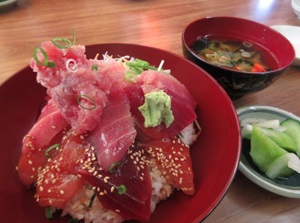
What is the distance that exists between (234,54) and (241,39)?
0.14 metres

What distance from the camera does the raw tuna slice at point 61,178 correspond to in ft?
3.35

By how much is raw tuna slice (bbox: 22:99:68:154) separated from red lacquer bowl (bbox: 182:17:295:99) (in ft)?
2.56

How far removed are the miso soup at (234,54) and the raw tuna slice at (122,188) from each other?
0.98 metres

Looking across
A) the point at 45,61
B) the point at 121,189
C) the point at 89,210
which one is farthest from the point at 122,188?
the point at 45,61

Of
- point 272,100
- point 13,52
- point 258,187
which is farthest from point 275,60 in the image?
point 13,52

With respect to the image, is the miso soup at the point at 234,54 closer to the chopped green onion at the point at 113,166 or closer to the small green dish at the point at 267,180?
the small green dish at the point at 267,180

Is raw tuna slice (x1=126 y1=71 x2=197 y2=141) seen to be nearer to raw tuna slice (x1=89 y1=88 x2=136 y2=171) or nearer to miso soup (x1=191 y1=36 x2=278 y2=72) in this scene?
raw tuna slice (x1=89 y1=88 x2=136 y2=171)

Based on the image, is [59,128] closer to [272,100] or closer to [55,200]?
[55,200]

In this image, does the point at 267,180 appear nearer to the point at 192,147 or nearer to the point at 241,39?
the point at 192,147

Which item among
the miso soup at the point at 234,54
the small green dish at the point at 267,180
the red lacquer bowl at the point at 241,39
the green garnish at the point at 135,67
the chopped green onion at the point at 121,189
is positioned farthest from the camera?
the miso soup at the point at 234,54

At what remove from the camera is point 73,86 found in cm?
110

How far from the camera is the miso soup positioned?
5.81 feet

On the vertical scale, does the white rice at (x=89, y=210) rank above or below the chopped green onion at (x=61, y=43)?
below

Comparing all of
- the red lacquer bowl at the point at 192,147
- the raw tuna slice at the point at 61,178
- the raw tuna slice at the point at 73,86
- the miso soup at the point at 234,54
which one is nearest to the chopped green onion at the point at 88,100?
the raw tuna slice at the point at 73,86
